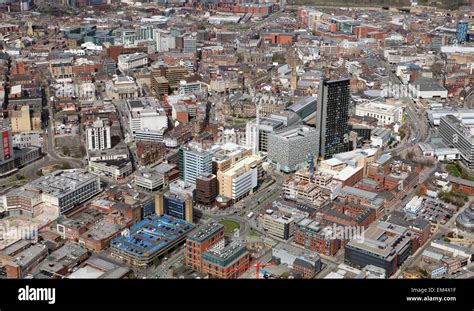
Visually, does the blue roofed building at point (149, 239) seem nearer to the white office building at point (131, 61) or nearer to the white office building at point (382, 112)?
the white office building at point (382, 112)

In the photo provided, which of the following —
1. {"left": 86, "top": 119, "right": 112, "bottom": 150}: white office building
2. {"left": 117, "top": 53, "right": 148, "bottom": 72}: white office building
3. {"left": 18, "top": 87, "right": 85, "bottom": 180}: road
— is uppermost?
{"left": 117, "top": 53, "right": 148, "bottom": 72}: white office building

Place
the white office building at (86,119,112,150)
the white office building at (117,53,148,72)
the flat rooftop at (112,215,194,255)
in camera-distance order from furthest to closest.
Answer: the white office building at (117,53,148,72) → the white office building at (86,119,112,150) → the flat rooftop at (112,215,194,255)

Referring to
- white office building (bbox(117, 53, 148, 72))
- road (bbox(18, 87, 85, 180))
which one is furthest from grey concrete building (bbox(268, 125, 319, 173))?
white office building (bbox(117, 53, 148, 72))

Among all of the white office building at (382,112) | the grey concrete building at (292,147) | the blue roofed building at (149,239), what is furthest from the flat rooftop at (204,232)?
the white office building at (382,112)

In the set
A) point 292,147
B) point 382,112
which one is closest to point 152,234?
point 292,147

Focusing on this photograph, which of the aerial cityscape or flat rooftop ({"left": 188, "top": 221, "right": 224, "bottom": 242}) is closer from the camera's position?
flat rooftop ({"left": 188, "top": 221, "right": 224, "bottom": 242})

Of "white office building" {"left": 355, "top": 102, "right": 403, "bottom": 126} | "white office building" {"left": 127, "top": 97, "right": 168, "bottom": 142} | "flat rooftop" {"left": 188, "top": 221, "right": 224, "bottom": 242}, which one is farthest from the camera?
"white office building" {"left": 355, "top": 102, "right": 403, "bottom": 126}

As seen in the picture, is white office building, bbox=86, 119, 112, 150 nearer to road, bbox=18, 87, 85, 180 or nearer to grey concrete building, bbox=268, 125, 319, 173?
road, bbox=18, 87, 85, 180
